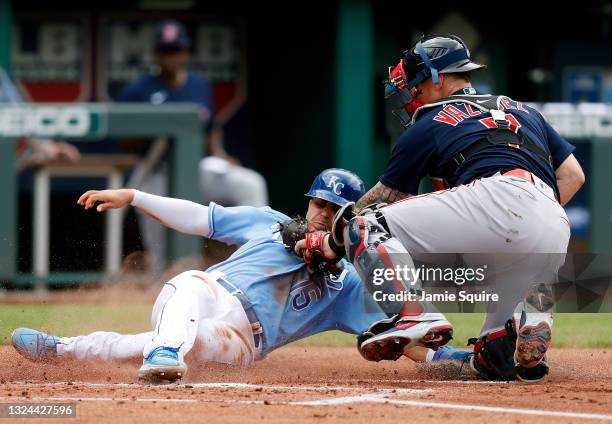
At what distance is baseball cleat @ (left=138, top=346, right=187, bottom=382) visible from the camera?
473cm

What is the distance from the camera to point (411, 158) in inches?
211

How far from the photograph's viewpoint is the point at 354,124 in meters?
12.4

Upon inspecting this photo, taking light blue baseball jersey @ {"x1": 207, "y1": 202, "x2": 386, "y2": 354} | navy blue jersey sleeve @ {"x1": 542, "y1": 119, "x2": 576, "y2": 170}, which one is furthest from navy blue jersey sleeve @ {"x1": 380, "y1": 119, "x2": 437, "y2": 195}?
navy blue jersey sleeve @ {"x1": 542, "y1": 119, "x2": 576, "y2": 170}

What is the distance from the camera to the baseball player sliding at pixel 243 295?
513 centimetres

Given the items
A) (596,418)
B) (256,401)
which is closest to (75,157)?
(256,401)

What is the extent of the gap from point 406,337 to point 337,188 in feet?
3.10

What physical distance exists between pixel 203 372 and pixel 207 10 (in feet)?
29.5

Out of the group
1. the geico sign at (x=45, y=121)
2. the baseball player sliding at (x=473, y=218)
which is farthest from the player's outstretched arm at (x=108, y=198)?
the geico sign at (x=45, y=121)

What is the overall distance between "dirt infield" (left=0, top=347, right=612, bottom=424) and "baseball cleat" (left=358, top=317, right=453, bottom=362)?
152mm

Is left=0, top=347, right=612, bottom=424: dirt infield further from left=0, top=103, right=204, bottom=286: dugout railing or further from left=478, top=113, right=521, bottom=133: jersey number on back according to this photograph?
left=0, top=103, right=204, bottom=286: dugout railing

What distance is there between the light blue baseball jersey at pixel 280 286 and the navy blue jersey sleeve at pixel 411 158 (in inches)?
18.0

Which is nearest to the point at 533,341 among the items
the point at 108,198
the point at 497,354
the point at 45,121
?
the point at 497,354

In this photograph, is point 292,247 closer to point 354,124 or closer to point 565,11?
point 354,124
